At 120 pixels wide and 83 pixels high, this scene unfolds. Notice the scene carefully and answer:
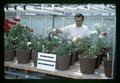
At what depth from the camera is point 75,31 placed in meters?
2.18

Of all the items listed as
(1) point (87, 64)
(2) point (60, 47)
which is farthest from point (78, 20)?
(1) point (87, 64)

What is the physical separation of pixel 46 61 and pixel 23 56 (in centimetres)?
26

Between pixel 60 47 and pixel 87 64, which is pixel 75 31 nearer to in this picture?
pixel 60 47

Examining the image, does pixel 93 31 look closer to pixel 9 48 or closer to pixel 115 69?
pixel 115 69

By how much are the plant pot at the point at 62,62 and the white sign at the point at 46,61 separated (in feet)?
0.13

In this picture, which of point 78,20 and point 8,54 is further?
point 8,54

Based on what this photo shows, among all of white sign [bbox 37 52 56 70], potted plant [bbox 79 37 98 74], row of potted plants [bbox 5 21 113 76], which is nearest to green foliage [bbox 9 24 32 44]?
row of potted plants [bbox 5 21 113 76]

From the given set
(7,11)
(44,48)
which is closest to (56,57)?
(44,48)

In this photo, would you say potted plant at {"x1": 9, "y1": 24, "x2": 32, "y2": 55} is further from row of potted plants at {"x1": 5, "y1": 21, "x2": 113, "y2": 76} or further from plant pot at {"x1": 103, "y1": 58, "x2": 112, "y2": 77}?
plant pot at {"x1": 103, "y1": 58, "x2": 112, "y2": 77}

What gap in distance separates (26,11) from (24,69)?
612mm

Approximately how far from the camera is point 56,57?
2229 millimetres

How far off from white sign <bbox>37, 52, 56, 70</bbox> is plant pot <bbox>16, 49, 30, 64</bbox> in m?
0.13

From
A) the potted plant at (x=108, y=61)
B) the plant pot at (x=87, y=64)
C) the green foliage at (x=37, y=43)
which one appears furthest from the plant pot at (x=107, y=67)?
the green foliage at (x=37, y=43)

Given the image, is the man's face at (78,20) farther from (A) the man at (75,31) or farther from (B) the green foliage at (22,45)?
(B) the green foliage at (22,45)
